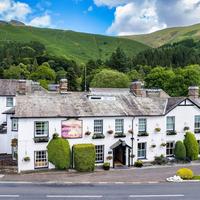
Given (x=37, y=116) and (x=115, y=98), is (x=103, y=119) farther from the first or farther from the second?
(x=37, y=116)

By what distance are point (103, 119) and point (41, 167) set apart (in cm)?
917

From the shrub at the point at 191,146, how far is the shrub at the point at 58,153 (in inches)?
636

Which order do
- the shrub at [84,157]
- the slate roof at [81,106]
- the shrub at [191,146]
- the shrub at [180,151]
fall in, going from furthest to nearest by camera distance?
the shrub at [191,146] → the shrub at [180,151] → the slate roof at [81,106] → the shrub at [84,157]

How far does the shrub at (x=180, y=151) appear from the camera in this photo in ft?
158

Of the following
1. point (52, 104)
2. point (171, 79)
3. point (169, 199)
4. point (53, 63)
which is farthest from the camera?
point (53, 63)

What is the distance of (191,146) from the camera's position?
48906mm

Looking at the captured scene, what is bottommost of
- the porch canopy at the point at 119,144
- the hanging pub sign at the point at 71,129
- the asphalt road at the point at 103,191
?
the asphalt road at the point at 103,191

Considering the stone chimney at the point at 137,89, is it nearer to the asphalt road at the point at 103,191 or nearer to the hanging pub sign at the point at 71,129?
the hanging pub sign at the point at 71,129

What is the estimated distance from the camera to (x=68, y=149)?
42469 mm

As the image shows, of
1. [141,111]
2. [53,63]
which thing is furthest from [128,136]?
[53,63]

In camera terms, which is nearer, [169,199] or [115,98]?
[169,199]

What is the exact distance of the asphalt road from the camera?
28.8m

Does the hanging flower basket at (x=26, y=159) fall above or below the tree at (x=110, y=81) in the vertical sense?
below

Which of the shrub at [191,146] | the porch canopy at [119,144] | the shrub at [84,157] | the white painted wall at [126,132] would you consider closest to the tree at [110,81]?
the white painted wall at [126,132]
